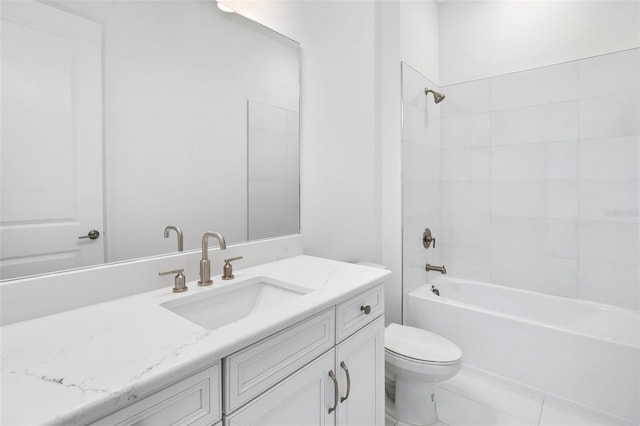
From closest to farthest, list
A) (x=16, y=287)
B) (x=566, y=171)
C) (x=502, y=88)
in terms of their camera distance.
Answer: (x=16, y=287) < (x=566, y=171) < (x=502, y=88)

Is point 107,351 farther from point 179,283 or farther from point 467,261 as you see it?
point 467,261

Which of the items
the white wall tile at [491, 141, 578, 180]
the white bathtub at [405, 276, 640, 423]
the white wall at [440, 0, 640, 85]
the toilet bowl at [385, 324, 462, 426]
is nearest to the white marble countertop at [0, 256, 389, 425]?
the toilet bowl at [385, 324, 462, 426]

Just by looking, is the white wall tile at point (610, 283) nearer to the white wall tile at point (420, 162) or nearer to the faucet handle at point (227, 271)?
the white wall tile at point (420, 162)

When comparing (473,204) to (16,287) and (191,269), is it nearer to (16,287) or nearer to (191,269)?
(191,269)

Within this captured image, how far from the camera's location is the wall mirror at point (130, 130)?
→ 0.91m

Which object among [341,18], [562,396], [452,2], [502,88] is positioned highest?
[452,2]

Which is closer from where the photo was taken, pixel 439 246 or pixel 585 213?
pixel 585 213

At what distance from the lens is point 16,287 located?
0.87 m

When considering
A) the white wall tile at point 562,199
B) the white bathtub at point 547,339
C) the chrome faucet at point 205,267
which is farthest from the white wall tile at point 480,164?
the chrome faucet at point 205,267

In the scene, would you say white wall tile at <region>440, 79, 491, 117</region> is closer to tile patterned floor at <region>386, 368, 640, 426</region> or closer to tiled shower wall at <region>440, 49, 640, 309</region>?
tiled shower wall at <region>440, 49, 640, 309</region>

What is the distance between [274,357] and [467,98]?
2502 millimetres

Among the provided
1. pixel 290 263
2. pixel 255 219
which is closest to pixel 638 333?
pixel 290 263

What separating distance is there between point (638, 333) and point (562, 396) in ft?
1.78

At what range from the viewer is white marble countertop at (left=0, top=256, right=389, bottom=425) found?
0.52 metres
